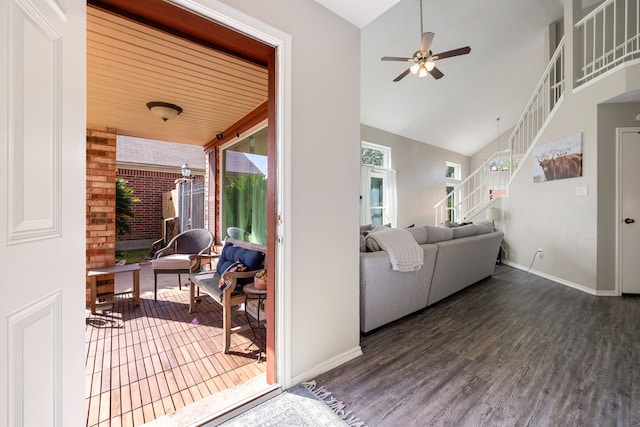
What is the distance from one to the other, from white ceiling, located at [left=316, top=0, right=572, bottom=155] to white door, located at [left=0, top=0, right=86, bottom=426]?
1.61 meters

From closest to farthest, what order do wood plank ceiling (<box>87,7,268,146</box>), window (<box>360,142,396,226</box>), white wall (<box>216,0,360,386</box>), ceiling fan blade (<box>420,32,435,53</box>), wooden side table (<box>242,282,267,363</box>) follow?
white wall (<box>216,0,360,386</box>)
wood plank ceiling (<box>87,7,268,146</box>)
wooden side table (<box>242,282,267,363</box>)
ceiling fan blade (<box>420,32,435,53</box>)
window (<box>360,142,396,226</box>)

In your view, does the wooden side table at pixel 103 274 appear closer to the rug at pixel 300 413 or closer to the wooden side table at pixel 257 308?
the wooden side table at pixel 257 308

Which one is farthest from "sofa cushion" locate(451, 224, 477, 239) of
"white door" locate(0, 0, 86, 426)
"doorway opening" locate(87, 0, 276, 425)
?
"white door" locate(0, 0, 86, 426)

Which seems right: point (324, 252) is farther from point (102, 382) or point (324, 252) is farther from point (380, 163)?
point (380, 163)

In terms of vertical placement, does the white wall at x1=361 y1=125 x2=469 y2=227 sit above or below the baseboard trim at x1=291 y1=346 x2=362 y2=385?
above

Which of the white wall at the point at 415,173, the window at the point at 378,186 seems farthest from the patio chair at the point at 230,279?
the white wall at the point at 415,173

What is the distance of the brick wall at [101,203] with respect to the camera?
3.12 meters

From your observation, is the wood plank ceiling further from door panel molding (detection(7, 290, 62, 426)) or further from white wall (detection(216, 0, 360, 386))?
door panel molding (detection(7, 290, 62, 426))

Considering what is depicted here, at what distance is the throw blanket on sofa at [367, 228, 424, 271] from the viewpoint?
230 centimetres

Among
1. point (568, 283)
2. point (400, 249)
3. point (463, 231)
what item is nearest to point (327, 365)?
point (400, 249)

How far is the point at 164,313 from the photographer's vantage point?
275 centimetres

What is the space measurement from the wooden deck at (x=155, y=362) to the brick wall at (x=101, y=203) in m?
0.74

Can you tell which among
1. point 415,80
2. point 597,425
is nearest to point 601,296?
point 597,425

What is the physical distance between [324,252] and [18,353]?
1358 mm
